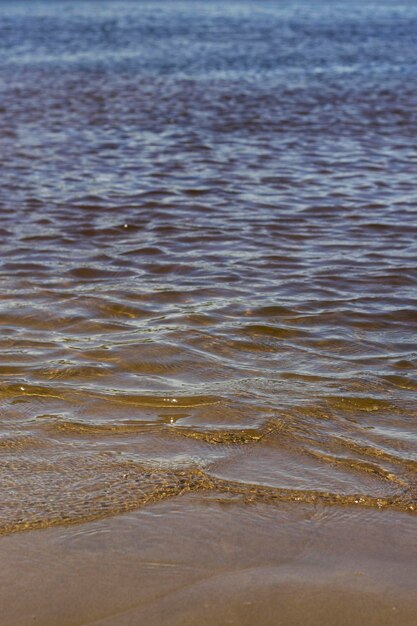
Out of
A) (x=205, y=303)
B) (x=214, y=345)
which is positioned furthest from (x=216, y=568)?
(x=205, y=303)

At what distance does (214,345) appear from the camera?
4.97 m

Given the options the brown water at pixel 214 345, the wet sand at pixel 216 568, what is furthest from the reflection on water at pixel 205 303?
the wet sand at pixel 216 568

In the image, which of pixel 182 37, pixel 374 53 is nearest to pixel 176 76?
pixel 374 53

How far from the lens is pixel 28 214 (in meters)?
7.80

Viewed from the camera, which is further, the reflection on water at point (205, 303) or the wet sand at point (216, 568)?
the reflection on water at point (205, 303)

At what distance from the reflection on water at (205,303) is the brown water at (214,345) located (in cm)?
2

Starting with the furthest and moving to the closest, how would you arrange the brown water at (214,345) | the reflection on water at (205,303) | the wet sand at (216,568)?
1. the reflection on water at (205,303)
2. the brown water at (214,345)
3. the wet sand at (216,568)

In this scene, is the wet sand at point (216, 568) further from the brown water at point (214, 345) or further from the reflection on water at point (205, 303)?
the reflection on water at point (205, 303)

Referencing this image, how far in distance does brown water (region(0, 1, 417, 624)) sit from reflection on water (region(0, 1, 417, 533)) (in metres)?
0.02

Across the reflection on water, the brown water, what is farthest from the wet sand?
the reflection on water

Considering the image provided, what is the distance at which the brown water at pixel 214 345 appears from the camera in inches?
Answer: 126

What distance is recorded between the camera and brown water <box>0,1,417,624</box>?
10.5 ft

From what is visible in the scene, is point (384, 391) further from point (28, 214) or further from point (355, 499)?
point (28, 214)

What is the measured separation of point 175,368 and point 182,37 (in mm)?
22097
